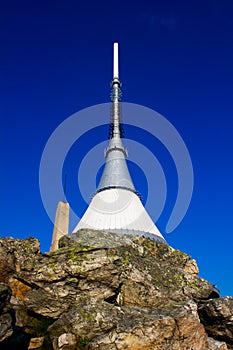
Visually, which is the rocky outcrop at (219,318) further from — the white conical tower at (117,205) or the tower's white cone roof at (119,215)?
the white conical tower at (117,205)

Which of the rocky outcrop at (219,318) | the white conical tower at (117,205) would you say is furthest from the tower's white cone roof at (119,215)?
the rocky outcrop at (219,318)

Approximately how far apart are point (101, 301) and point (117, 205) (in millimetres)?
27134

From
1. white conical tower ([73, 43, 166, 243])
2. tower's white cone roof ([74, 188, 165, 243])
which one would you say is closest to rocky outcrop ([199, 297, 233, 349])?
tower's white cone roof ([74, 188, 165, 243])

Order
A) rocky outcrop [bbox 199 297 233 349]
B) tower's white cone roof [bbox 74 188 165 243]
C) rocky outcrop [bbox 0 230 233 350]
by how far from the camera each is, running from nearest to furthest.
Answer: rocky outcrop [bbox 0 230 233 350]
rocky outcrop [bbox 199 297 233 349]
tower's white cone roof [bbox 74 188 165 243]

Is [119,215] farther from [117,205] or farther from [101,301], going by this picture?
[101,301]

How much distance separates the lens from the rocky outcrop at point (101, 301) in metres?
14.5

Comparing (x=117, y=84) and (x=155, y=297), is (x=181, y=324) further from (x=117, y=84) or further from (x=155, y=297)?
(x=117, y=84)

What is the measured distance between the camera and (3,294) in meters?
13.9

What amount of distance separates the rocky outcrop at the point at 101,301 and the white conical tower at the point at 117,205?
54.3 ft

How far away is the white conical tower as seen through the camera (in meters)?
39.3

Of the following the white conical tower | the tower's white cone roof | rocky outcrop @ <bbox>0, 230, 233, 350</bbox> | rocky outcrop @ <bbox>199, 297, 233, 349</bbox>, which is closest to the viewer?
rocky outcrop @ <bbox>0, 230, 233, 350</bbox>

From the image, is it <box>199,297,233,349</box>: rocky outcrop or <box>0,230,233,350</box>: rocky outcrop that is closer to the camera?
<box>0,230,233,350</box>: rocky outcrop

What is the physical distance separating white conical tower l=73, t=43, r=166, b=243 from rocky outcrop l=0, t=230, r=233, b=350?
16.5 meters

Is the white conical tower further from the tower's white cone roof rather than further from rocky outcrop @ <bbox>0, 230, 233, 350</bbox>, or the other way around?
rocky outcrop @ <bbox>0, 230, 233, 350</bbox>
